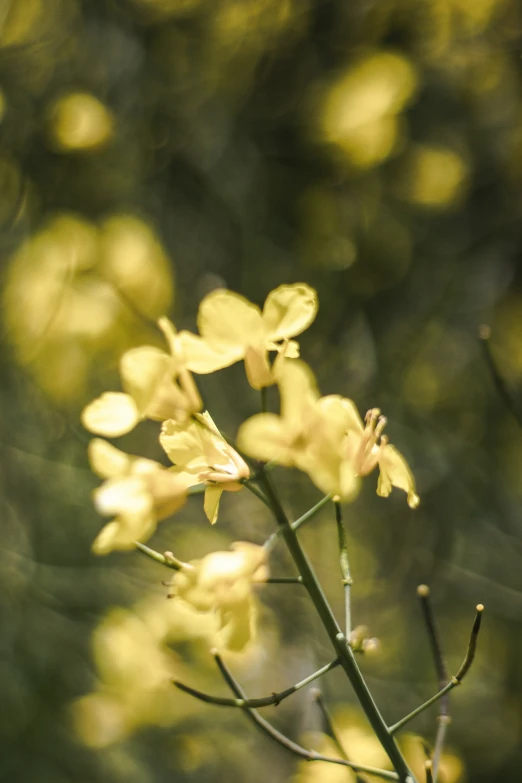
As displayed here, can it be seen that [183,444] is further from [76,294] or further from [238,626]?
[76,294]

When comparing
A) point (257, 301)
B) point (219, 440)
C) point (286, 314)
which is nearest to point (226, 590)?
point (219, 440)

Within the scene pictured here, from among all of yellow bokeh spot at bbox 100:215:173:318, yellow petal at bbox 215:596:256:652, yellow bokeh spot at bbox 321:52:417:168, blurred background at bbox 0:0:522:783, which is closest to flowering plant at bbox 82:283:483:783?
yellow petal at bbox 215:596:256:652

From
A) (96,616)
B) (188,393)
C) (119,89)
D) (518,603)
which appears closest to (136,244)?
(119,89)

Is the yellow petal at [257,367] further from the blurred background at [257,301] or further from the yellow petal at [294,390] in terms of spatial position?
the blurred background at [257,301]

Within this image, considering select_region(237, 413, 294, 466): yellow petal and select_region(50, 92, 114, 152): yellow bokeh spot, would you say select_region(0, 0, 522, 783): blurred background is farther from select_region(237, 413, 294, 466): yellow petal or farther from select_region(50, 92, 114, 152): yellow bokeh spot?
select_region(237, 413, 294, 466): yellow petal

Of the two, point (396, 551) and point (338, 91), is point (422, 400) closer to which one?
point (396, 551)

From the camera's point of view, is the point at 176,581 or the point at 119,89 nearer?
the point at 176,581

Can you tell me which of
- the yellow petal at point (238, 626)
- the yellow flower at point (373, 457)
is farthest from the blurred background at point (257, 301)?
the yellow petal at point (238, 626)
